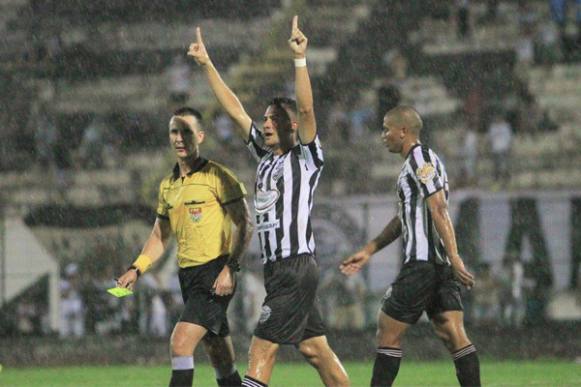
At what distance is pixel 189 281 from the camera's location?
26.1 feet

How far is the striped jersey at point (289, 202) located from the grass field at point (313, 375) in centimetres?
449

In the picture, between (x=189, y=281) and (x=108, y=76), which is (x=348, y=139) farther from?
(x=189, y=281)

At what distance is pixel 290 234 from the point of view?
23.7ft

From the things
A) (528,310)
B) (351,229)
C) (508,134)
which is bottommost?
(528,310)

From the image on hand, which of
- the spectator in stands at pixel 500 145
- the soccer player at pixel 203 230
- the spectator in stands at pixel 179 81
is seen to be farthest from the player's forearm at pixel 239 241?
the spectator in stands at pixel 179 81

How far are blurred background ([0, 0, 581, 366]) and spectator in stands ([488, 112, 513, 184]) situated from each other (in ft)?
0.11

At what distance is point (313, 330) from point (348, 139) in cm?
1219

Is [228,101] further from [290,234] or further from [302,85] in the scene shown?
[290,234]

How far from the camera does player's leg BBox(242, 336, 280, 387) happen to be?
700 cm

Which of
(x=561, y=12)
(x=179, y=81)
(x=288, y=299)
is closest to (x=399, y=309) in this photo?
(x=288, y=299)

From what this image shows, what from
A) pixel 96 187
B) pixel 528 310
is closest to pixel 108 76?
pixel 96 187

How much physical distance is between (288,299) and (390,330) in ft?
3.58

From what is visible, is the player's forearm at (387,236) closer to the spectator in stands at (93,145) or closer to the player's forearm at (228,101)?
the player's forearm at (228,101)

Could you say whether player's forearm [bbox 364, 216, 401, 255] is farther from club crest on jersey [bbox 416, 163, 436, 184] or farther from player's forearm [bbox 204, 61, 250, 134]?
player's forearm [bbox 204, 61, 250, 134]
